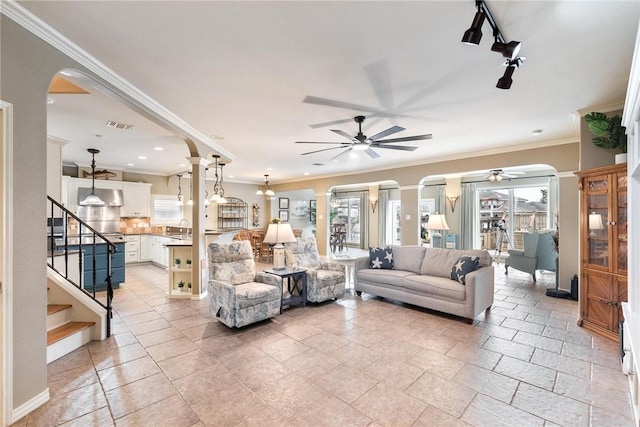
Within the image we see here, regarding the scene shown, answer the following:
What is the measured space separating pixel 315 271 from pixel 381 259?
121 centimetres

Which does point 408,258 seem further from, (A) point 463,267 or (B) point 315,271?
(B) point 315,271

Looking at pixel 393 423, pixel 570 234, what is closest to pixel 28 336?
pixel 393 423

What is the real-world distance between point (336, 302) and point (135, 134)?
428 cm

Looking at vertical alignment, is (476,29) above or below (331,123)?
below

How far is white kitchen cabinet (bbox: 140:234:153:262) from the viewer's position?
25.6 ft

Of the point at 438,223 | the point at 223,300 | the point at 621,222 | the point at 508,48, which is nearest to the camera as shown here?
the point at 508,48

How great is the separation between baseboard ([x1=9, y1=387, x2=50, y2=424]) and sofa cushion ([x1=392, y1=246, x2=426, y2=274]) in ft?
14.2

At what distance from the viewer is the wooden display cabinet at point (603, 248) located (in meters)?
3.14

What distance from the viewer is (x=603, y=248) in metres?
3.37

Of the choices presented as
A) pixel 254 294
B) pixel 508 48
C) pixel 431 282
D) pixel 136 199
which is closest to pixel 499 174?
pixel 431 282

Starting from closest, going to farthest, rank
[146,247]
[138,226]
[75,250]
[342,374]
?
[342,374] < [75,250] < [146,247] < [138,226]

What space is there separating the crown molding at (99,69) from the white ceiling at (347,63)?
0.07 meters

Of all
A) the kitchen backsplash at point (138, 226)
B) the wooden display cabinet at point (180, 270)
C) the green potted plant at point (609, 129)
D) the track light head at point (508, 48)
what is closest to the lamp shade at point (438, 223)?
the green potted plant at point (609, 129)

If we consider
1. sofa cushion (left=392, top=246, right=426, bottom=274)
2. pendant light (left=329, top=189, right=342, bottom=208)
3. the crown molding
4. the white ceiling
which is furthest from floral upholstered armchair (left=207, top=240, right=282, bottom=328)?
pendant light (left=329, top=189, right=342, bottom=208)
